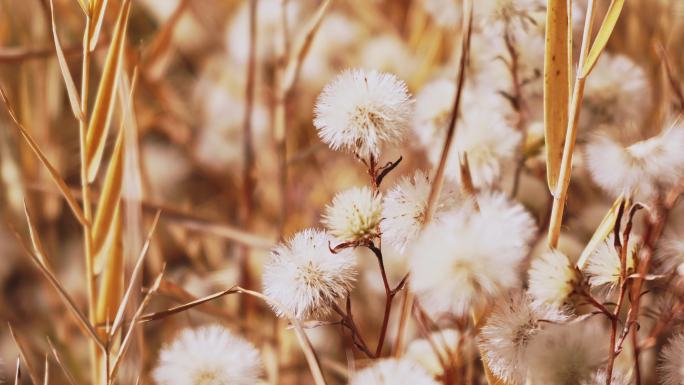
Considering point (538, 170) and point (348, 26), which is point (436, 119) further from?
point (348, 26)

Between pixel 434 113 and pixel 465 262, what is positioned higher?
pixel 434 113

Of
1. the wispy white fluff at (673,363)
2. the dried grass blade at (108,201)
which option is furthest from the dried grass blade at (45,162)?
the wispy white fluff at (673,363)

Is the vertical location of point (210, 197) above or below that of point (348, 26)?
below

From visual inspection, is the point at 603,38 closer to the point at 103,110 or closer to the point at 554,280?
the point at 554,280

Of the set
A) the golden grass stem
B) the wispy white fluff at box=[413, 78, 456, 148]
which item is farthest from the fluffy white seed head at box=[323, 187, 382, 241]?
the wispy white fluff at box=[413, 78, 456, 148]

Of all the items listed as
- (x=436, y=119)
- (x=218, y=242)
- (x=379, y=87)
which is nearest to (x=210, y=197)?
(x=218, y=242)

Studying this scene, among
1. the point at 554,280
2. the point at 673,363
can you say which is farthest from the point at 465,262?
the point at 673,363
